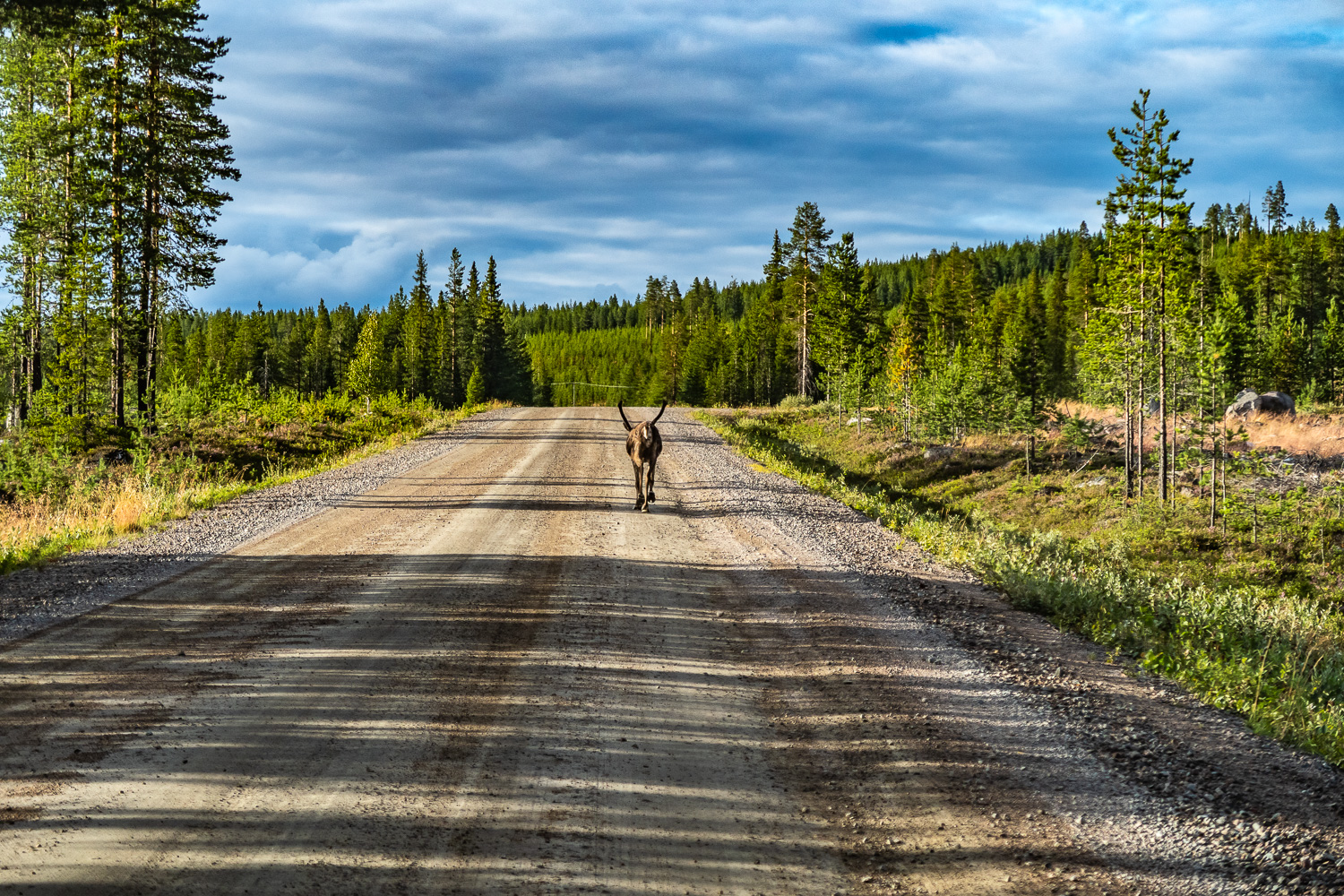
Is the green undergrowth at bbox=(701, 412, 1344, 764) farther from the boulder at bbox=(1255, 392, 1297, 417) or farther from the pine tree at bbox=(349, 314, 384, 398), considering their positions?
the pine tree at bbox=(349, 314, 384, 398)

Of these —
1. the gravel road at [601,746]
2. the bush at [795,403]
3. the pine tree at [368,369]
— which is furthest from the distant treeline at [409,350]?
the gravel road at [601,746]

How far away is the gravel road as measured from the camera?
3.24 m

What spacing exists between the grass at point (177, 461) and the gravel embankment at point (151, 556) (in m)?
0.47

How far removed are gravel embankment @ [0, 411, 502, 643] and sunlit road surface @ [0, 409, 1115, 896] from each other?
458mm

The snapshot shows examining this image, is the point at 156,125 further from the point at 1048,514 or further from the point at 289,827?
the point at 1048,514

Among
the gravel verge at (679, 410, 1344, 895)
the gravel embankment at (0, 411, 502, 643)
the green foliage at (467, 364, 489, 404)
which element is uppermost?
the green foliage at (467, 364, 489, 404)

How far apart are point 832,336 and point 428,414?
27.0 metres

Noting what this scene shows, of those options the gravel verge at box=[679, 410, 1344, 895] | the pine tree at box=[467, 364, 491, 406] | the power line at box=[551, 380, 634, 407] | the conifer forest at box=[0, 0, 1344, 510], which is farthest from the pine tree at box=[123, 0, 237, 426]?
the power line at box=[551, 380, 634, 407]

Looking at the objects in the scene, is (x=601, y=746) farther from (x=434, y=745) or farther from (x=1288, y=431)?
(x=1288, y=431)

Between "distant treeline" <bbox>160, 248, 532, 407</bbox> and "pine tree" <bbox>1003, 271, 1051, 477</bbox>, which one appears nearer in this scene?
"pine tree" <bbox>1003, 271, 1051, 477</bbox>

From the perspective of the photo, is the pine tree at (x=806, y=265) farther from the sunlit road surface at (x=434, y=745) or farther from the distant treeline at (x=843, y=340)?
the sunlit road surface at (x=434, y=745)

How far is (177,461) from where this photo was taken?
19.6m

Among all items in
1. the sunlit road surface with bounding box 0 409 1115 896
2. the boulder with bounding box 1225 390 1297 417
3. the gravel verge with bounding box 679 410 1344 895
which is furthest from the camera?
the boulder with bounding box 1225 390 1297 417

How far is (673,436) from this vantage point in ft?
95.3
